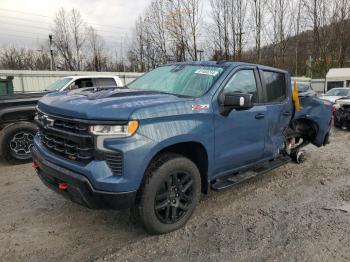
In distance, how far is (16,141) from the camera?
265 inches

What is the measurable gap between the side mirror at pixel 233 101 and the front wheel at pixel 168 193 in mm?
776

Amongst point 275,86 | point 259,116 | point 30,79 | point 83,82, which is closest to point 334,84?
point 30,79

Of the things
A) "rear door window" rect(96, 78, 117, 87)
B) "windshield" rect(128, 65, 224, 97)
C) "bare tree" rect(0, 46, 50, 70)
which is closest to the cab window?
"windshield" rect(128, 65, 224, 97)

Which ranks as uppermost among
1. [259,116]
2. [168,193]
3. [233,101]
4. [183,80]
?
[183,80]

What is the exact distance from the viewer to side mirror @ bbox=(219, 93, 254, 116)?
379 cm

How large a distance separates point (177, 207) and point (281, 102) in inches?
98.5

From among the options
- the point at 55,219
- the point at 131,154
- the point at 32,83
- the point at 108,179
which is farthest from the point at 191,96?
the point at 32,83

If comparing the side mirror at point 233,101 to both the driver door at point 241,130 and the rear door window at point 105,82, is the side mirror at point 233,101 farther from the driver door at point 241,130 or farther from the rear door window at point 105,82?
the rear door window at point 105,82

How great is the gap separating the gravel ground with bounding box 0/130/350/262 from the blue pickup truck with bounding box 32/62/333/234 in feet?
1.07

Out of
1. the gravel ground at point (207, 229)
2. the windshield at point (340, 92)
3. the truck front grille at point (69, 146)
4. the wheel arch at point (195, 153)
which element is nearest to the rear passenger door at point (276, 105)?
the gravel ground at point (207, 229)

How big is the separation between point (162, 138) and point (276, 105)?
2375mm

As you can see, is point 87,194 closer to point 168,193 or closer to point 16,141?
point 168,193

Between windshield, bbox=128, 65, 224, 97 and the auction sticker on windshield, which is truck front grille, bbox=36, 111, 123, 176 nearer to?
windshield, bbox=128, 65, 224, 97

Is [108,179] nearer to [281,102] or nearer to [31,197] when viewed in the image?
[31,197]
